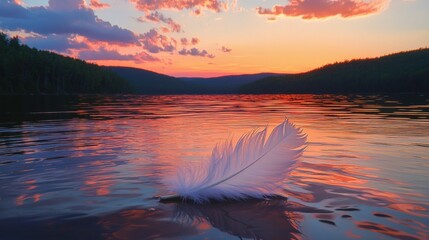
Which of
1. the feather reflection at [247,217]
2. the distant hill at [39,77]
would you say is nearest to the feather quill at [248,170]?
the feather reflection at [247,217]

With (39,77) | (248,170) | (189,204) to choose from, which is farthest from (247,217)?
(39,77)

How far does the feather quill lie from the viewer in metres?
5.48

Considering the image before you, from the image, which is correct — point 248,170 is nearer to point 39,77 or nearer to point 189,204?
point 189,204

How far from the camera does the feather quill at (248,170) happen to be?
5.48 metres

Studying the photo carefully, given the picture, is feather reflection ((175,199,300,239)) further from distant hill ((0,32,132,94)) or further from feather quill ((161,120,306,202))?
distant hill ((0,32,132,94))

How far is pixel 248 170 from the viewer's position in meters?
5.55

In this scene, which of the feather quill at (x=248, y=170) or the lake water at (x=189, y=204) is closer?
the lake water at (x=189, y=204)

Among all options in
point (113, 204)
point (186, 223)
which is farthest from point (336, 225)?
point (113, 204)

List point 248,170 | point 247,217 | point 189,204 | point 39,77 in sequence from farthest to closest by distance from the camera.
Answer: point 39,77 → point 248,170 → point 189,204 → point 247,217

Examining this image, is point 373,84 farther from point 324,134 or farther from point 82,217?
point 82,217

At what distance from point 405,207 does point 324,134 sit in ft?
32.3

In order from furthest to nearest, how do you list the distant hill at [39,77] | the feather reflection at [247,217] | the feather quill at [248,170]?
the distant hill at [39,77], the feather quill at [248,170], the feather reflection at [247,217]

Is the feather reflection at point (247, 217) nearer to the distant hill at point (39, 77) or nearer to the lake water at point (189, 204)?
the lake water at point (189, 204)

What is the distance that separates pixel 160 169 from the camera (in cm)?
822
